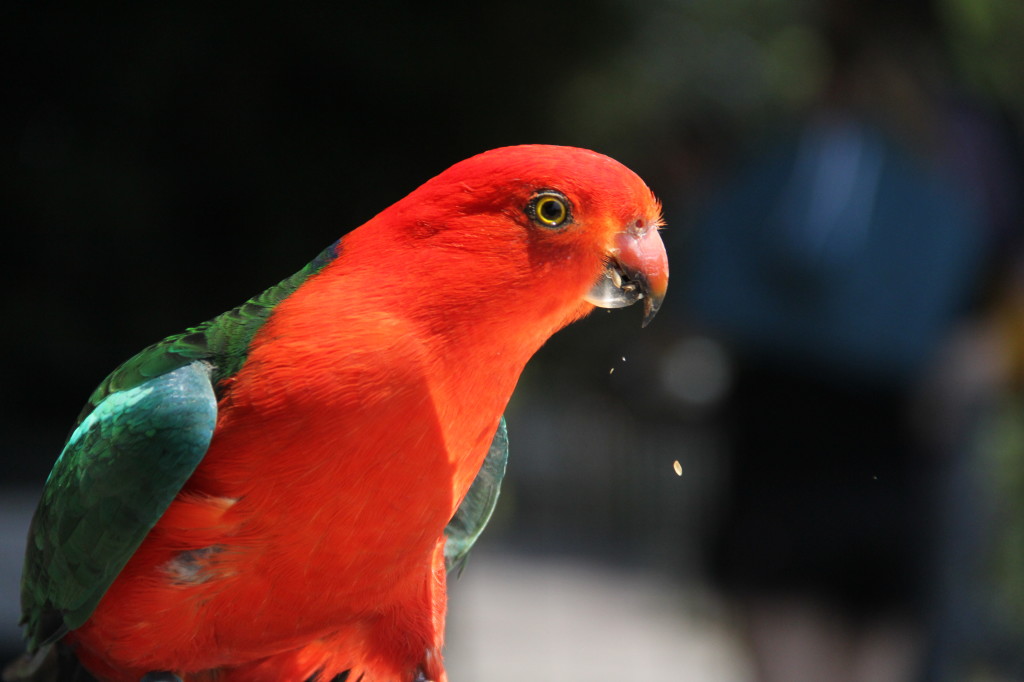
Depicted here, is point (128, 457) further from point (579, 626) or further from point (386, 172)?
point (579, 626)

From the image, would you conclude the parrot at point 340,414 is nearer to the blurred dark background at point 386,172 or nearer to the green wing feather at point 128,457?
the green wing feather at point 128,457

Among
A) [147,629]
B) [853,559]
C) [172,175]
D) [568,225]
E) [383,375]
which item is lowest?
[853,559]

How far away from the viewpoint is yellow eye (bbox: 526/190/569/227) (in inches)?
59.9

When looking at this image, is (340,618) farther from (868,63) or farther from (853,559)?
(868,63)

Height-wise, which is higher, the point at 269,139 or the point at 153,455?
the point at 153,455

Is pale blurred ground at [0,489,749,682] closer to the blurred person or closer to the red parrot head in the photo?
the blurred person

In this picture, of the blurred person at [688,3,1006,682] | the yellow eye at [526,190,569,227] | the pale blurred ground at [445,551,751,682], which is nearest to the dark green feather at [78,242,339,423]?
the yellow eye at [526,190,569,227]

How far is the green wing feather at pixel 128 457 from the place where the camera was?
1.51 m

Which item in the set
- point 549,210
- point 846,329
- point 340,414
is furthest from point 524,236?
point 846,329

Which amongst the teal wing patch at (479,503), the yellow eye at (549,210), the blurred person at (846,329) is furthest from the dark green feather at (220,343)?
the blurred person at (846,329)

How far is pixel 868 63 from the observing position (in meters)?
3.15

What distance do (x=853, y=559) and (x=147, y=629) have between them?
2233 mm

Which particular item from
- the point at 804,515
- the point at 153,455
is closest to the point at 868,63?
the point at 804,515

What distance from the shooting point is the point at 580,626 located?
721 centimetres
